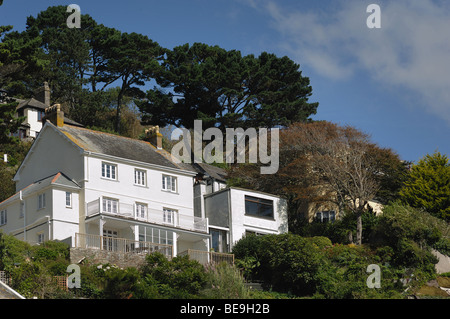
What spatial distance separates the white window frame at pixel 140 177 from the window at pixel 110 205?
94.7 inches

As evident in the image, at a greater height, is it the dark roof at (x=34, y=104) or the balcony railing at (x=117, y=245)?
the dark roof at (x=34, y=104)

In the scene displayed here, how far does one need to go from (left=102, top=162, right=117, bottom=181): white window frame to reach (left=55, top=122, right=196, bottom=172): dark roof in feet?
2.80

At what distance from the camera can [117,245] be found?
4488 centimetres

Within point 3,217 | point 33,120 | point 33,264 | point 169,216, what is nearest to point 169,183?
point 169,216

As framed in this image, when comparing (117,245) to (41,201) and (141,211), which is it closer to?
(141,211)

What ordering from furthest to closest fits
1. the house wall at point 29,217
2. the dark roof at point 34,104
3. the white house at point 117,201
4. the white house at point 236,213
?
the dark roof at point 34,104
the white house at point 236,213
the house wall at point 29,217
the white house at point 117,201

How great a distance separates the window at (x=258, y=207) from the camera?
5312 centimetres

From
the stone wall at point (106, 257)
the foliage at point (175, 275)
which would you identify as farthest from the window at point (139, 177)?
the foliage at point (175, 275)

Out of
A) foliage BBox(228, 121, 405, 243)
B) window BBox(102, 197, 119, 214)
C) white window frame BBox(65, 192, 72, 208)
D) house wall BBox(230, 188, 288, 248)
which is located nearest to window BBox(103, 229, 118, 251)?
window BBox(102, 197, 119, 214)

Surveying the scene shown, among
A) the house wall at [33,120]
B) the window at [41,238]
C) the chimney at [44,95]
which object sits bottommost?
the window at [41,238]

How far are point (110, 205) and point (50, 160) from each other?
229 inches

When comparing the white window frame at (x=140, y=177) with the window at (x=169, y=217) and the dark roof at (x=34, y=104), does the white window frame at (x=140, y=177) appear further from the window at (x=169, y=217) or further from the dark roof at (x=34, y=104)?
the dark roof at (x=34, y=104)

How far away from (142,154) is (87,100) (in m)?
24.4

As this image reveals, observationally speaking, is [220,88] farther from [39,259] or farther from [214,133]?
[39,259]
